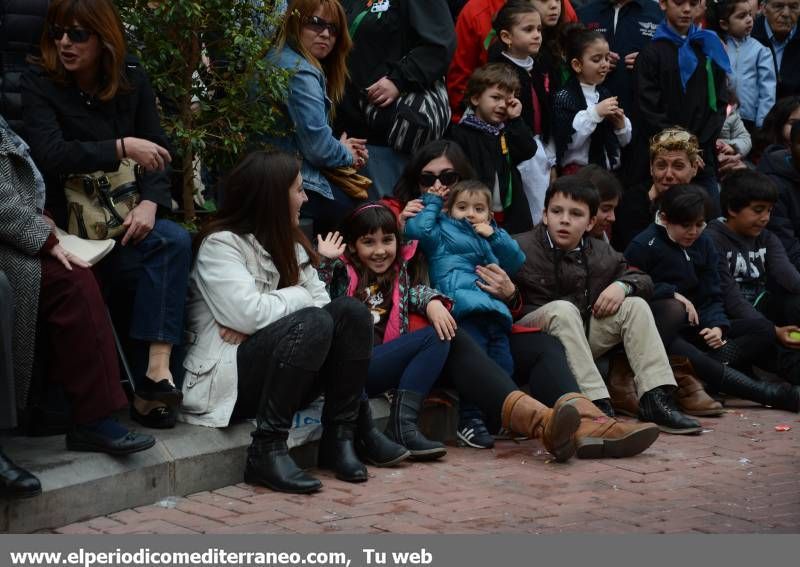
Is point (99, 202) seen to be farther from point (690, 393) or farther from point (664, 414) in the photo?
point (690, 393)

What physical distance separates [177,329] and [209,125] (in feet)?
4.73

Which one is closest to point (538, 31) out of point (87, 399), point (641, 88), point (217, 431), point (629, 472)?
point (641, 88)

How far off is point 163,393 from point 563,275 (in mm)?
2687

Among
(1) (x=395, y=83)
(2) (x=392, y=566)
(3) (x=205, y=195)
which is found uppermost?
(1) (x=395, y=83)

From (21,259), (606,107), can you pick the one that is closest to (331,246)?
(21,259)

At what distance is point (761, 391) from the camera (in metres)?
8.73

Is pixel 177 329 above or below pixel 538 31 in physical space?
below

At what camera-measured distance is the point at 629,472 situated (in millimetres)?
6938

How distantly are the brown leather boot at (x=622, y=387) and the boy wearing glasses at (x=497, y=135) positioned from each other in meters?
1.20

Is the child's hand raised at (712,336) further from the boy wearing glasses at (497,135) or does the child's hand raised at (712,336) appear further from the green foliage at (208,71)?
the green foliage at (208,71)

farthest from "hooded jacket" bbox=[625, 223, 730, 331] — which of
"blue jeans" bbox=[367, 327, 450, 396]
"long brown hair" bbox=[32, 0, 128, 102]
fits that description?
"long brown hair" bbox=[32, 0, 128, 102]

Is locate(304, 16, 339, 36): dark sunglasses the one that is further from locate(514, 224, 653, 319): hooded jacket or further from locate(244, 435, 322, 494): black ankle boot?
locate(244, 435, 322, 494): black ankle boot

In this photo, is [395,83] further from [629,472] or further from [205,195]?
[629,472]

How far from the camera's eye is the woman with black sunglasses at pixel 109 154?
6.24m
